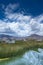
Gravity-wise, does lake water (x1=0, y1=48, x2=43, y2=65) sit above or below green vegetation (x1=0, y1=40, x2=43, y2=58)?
below

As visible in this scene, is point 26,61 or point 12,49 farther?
point 12,49

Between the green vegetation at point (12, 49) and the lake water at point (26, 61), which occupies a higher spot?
the green vegetation at point (12, 49)

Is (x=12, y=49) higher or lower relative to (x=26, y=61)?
higher

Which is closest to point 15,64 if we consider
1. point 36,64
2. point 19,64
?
point 19,64

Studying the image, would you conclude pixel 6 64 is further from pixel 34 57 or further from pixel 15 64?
pixel 34 57

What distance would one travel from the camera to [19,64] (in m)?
28.2

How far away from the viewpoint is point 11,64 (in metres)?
28.8

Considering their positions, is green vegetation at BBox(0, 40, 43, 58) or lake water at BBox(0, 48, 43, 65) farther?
green vegetation at BBox(0, 40, 43, 58)

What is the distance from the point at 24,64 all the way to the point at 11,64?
1.83 m

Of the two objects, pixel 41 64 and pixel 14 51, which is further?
pixel 14 51

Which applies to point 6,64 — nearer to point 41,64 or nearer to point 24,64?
point 24,64

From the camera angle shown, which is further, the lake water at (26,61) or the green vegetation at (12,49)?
the green vegetation at (12,49)

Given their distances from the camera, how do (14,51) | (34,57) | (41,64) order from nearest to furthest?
1. (41,64)
2. (34,57)
3. (14,51)

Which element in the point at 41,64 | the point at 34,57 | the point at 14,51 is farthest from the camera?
the point at 14,51
